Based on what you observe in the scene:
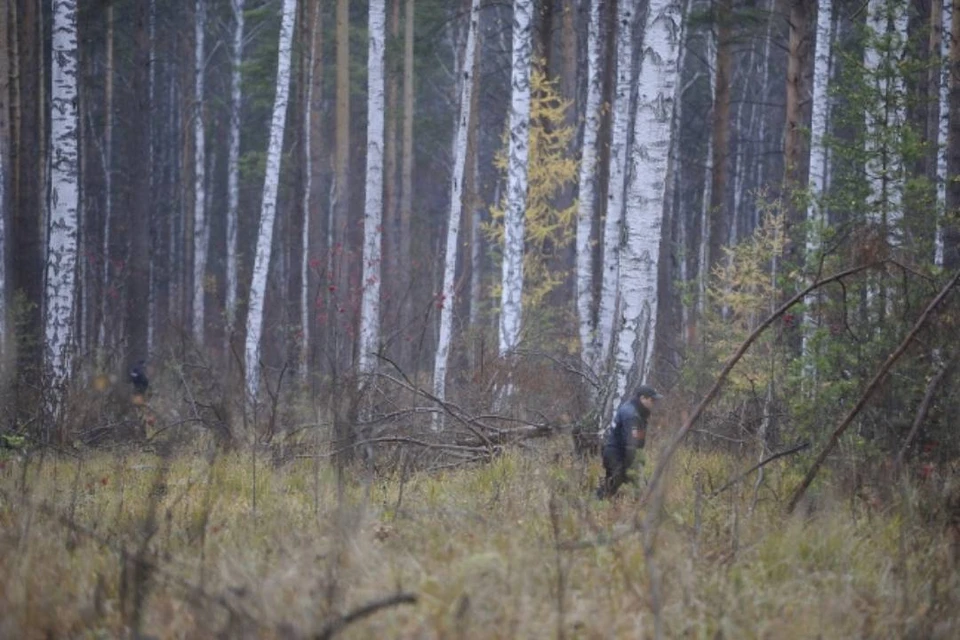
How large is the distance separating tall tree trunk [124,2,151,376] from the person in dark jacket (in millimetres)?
11757

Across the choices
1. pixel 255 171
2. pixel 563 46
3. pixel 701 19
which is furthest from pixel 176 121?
pixel 701 19

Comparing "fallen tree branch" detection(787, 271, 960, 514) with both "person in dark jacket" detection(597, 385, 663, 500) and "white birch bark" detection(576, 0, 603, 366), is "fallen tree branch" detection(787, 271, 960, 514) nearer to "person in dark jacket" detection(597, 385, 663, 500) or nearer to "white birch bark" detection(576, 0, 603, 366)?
"person in dark jacket" detection(597, 385, 663, 500)

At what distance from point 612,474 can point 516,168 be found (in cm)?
804

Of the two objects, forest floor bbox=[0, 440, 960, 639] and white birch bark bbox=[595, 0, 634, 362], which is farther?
white birch bark bbox=[595, 0, 634, 362]

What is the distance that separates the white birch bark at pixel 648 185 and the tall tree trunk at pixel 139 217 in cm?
1105

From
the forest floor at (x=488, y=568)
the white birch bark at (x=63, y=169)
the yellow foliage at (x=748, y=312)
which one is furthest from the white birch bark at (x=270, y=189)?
the forest floor at (x=488, y=568)

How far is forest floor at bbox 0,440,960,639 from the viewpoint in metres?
4.71

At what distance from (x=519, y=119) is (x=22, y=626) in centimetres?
1144

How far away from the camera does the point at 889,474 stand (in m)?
6.88

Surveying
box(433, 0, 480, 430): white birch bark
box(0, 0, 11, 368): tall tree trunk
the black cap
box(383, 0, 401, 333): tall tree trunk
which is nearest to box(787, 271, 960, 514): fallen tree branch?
the black cap

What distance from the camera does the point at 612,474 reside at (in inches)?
315

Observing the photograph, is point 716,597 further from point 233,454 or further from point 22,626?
point 233,454

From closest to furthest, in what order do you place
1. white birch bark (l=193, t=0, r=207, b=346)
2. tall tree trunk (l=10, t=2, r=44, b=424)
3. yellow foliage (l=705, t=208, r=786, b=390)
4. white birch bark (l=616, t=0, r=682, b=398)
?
white birch bark (l=616, t=0, r=682, b=398) → tall tree trunk (l=10, t=2, r=44, b=424) → yellow foliage (l=705, t=208, r=786, b=390) → white birch bark (l=193, t=0, r=207, b=346)

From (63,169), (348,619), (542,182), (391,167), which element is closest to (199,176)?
(391,167)
